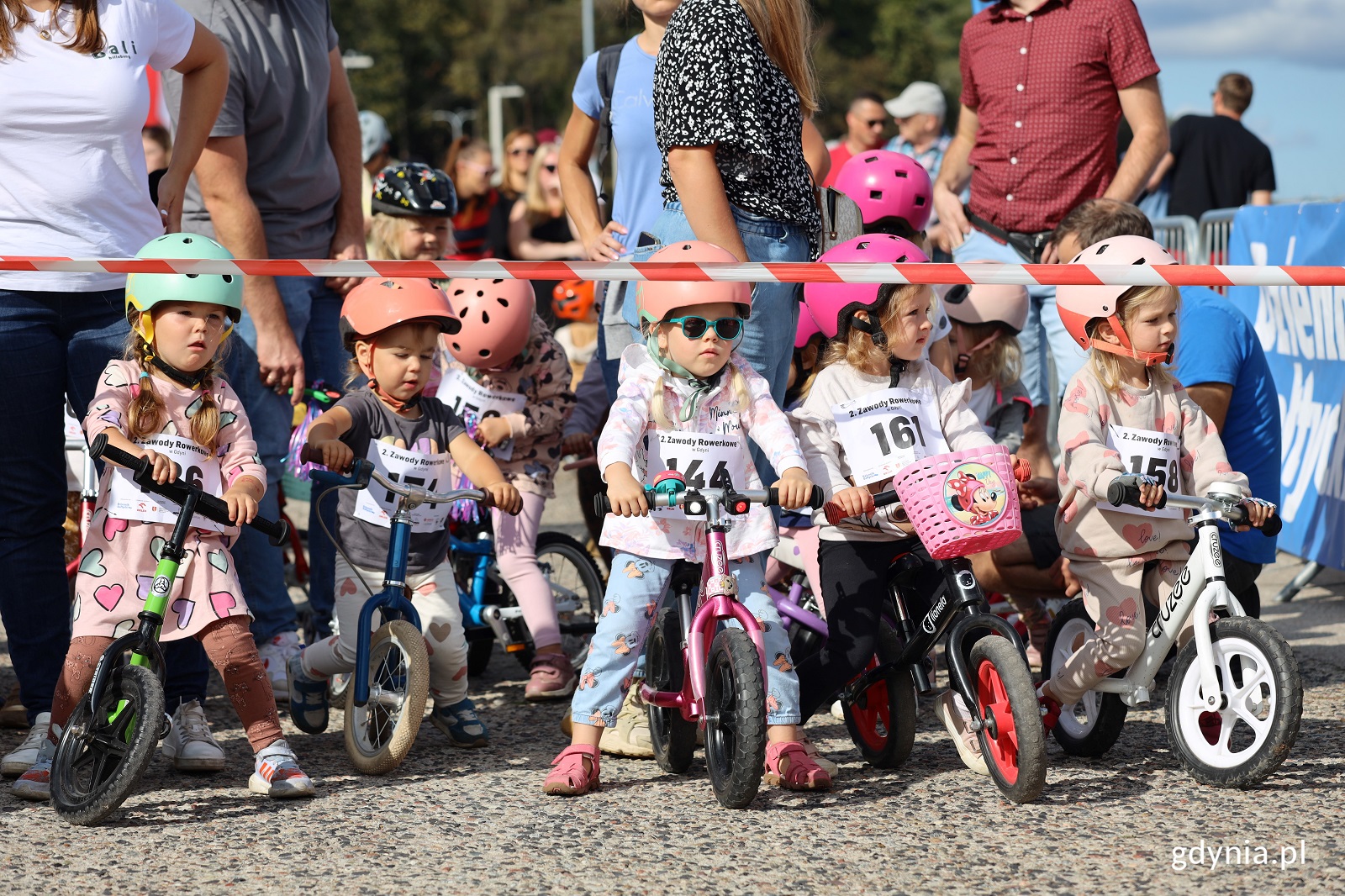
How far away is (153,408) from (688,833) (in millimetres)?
1892

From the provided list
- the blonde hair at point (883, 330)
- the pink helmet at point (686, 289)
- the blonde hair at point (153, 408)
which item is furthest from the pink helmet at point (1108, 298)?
the blonde hair at point (153, 408)

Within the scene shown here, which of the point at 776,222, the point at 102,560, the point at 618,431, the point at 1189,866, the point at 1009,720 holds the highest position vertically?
the point at 776,222

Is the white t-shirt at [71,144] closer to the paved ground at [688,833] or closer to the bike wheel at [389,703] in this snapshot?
the bike wheel at [389,703]

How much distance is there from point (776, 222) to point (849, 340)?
1.47 feet

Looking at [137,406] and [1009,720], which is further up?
[137,406]

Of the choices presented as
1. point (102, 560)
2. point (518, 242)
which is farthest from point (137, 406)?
point (518, 242)

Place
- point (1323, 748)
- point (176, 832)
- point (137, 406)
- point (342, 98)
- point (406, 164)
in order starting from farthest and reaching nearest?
1. point (406, 164)
2. point (342, 98)
3. point (1323, 748)
4. point (137, 406)
5. point (176, 832)

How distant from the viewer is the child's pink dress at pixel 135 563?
4.27m

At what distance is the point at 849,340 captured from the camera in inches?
188

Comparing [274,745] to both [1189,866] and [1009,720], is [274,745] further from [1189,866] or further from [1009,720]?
[1189,866]

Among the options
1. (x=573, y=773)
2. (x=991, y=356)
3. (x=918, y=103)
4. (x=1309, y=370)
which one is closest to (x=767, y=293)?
(x=991, y=356)

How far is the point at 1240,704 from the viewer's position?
13.4ft

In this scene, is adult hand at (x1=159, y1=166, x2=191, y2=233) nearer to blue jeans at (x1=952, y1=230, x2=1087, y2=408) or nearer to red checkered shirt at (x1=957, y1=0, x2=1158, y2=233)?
blue jeans at (x1=952, y1=230, x2=1087, y2=408)

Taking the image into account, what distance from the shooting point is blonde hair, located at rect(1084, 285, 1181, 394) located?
4570 mm
